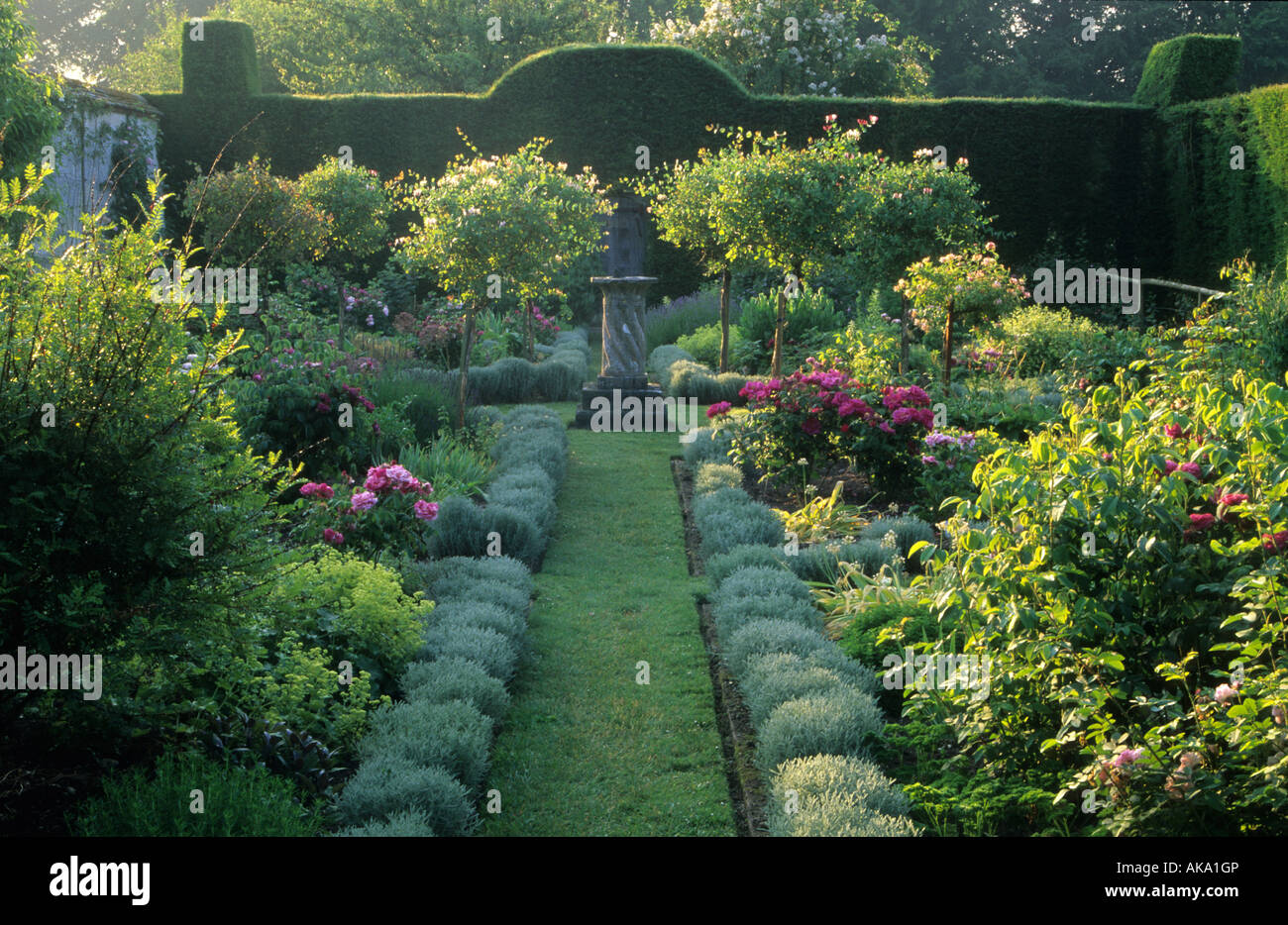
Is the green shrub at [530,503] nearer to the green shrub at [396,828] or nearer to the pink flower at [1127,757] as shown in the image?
the green shrub at [396,828]

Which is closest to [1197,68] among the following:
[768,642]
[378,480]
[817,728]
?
[768,642]

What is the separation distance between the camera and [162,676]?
3.46 meters

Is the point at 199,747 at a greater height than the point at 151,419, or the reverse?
the point at 151,419

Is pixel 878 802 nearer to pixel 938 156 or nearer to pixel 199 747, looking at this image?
pixel 199 747

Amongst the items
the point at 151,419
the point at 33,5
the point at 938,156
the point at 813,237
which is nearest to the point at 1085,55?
the point at 938,156

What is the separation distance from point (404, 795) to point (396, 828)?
243mm

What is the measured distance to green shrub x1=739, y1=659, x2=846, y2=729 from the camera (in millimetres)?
4141

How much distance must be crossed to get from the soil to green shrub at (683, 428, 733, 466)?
2782mm

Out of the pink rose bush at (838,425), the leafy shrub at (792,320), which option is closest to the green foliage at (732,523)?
the pink rose bush at (838,425)

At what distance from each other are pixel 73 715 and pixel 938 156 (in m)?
16.9

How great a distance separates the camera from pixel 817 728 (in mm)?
3760

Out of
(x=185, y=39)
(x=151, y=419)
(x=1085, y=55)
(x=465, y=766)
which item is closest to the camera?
(x=151, y=419)

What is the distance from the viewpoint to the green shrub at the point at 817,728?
374 cm

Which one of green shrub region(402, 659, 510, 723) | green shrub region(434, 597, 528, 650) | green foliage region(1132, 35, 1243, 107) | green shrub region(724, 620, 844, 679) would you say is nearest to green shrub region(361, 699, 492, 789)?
green shrub region(402, 659, 510, 723)
